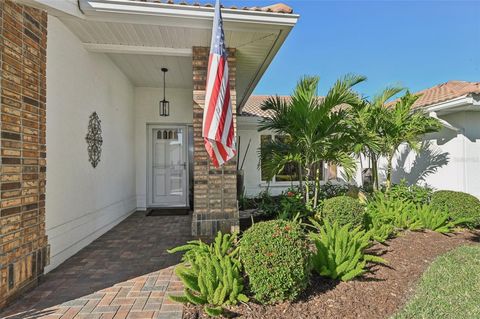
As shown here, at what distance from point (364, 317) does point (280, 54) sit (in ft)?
13.0

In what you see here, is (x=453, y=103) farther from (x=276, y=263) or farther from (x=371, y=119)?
(x=276, y=263)

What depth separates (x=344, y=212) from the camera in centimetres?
430

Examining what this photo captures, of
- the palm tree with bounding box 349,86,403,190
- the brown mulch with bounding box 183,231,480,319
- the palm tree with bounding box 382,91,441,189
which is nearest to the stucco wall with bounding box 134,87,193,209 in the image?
the palm tree with bounding box 349,86,403,190

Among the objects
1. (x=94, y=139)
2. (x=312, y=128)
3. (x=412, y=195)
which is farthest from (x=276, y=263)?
(x=412, y=195)

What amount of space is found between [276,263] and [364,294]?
3.53 feet

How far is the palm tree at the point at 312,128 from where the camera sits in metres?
4.82

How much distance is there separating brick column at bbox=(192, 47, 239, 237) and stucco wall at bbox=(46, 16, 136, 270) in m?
1.77

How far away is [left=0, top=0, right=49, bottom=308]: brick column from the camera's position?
8.30 ft

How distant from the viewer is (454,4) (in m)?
5.83

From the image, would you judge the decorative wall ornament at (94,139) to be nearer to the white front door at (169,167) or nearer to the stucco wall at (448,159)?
the white front door at (169,167)

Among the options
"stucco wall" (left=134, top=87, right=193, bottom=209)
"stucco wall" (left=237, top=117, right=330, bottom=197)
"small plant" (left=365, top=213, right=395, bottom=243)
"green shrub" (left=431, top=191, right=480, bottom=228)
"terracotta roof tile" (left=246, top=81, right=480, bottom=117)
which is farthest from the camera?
"stucco wall" (left=237, top=117, right=330, bottom=197)

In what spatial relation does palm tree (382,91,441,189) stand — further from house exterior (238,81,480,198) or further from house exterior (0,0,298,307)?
house exterior (0,0,298,307)

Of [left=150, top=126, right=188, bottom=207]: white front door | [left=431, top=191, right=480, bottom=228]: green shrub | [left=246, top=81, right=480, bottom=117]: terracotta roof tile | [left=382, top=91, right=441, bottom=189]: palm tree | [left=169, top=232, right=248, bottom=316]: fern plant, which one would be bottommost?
[left=169, top=232, right=248, bottom=316]: fern plant

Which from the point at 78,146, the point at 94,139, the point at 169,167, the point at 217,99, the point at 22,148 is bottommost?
the point at 169,167
